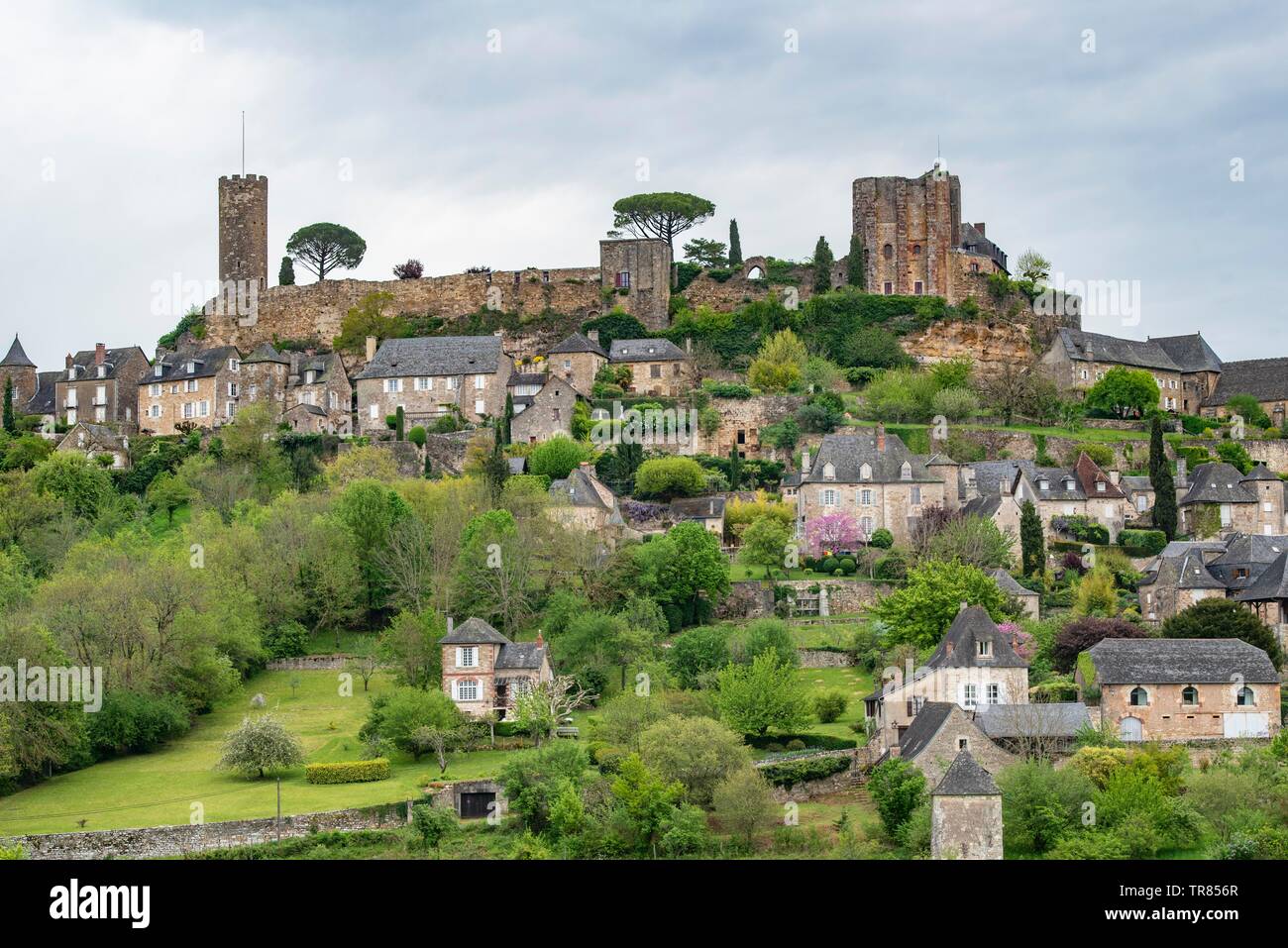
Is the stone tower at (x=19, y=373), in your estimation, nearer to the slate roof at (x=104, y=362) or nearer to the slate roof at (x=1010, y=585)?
the slate roof at (x=104, y=362)

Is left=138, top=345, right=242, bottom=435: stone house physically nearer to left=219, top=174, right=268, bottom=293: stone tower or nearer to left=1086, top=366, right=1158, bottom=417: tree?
left=219, top=174, right=268, bottom=293: stone tower

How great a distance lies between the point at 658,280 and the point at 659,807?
52.9 m

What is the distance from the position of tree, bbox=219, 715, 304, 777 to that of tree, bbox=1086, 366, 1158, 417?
48593 mm

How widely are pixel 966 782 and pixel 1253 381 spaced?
5596 cm

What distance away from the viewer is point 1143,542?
64.6m

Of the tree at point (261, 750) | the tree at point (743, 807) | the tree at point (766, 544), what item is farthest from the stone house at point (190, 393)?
the tree at point (743, 807)

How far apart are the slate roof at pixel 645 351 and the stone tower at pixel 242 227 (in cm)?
2183

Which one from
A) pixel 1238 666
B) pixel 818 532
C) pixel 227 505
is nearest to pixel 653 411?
pixel 818 532

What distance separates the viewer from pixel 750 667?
49.9 m

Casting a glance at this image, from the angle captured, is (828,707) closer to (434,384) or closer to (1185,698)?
(1185,698)

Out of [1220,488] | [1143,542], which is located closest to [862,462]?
[1143,542]

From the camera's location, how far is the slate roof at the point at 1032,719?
42906 mm
